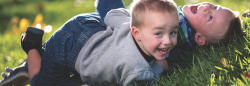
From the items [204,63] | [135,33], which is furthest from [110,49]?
[204,63]

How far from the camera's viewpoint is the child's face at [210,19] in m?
2.62

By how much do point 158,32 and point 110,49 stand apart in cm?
54

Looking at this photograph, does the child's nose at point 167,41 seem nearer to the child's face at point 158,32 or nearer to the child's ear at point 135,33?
the child's face at point 158,32

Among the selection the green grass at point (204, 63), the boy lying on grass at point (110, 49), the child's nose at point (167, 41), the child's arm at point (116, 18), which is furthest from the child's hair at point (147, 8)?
the green grass at point (204, 63)

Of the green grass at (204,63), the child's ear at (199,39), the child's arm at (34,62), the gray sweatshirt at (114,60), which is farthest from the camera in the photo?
the child's arm at (34,62)

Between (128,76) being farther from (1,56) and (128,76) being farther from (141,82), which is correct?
(1,56)

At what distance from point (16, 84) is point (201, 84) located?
7.23 feet

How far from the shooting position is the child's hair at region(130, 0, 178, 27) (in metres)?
2.12

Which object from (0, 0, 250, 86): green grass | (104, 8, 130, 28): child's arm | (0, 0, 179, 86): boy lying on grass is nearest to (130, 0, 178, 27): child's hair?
(0, 0, 179, 86): boy lying on grass

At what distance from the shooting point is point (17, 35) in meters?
5.02

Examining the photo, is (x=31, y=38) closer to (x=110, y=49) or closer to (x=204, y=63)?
(x=110, y=49)

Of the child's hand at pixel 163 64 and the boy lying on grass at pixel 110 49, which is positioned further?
the child's hand at pixel 163 64

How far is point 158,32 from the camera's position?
7.03 ft

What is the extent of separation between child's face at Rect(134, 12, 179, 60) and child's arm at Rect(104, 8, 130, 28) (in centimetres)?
42
